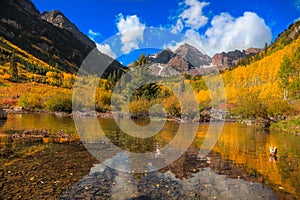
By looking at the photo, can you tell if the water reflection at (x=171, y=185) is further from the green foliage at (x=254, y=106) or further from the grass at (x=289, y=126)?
the green foliage at (x=254, y=106)

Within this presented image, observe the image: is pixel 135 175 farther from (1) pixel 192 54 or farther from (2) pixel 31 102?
(2) pixel 31 102

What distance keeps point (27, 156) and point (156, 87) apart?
221ft

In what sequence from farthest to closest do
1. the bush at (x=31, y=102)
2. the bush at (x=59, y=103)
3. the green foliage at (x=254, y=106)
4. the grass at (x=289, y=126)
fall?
the bush at (x=31, y=102)
the bush at (x=59, y=103)
the green foliage at (x=254, y=106)
the grass at (x=289, y=126)

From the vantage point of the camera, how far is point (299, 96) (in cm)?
7200

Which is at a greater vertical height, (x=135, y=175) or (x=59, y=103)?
(x=59, y=103)

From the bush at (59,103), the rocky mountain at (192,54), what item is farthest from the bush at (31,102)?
the rocky mountain at (192,54)

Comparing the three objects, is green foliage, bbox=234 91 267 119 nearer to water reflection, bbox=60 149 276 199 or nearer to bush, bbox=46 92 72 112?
water reflection, bbox=60 149 276 199

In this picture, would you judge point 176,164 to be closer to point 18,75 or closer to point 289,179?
point 289,179

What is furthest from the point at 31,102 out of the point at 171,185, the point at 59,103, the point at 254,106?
the point at 171,185

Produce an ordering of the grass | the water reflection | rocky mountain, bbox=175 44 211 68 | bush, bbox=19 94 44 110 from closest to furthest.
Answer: the water reflection < rocky mountain, bbox=175 44 211 68 < the grass < bush, bbox=19 94 44 110

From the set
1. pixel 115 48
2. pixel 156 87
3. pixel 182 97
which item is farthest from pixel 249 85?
pixel 115 48

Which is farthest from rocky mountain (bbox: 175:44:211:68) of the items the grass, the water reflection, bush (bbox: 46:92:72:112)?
bush (bbox: 46:92:72:112)

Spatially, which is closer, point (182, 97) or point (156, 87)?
point (182, 97)

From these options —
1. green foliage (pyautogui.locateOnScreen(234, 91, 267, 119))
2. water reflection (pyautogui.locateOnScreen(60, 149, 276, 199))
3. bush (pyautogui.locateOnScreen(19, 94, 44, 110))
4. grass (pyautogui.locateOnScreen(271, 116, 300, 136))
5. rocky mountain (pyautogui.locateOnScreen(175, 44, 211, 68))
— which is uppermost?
rocky mountain (pyautogui.locateOnScreen(175, 44, 211, 68))
